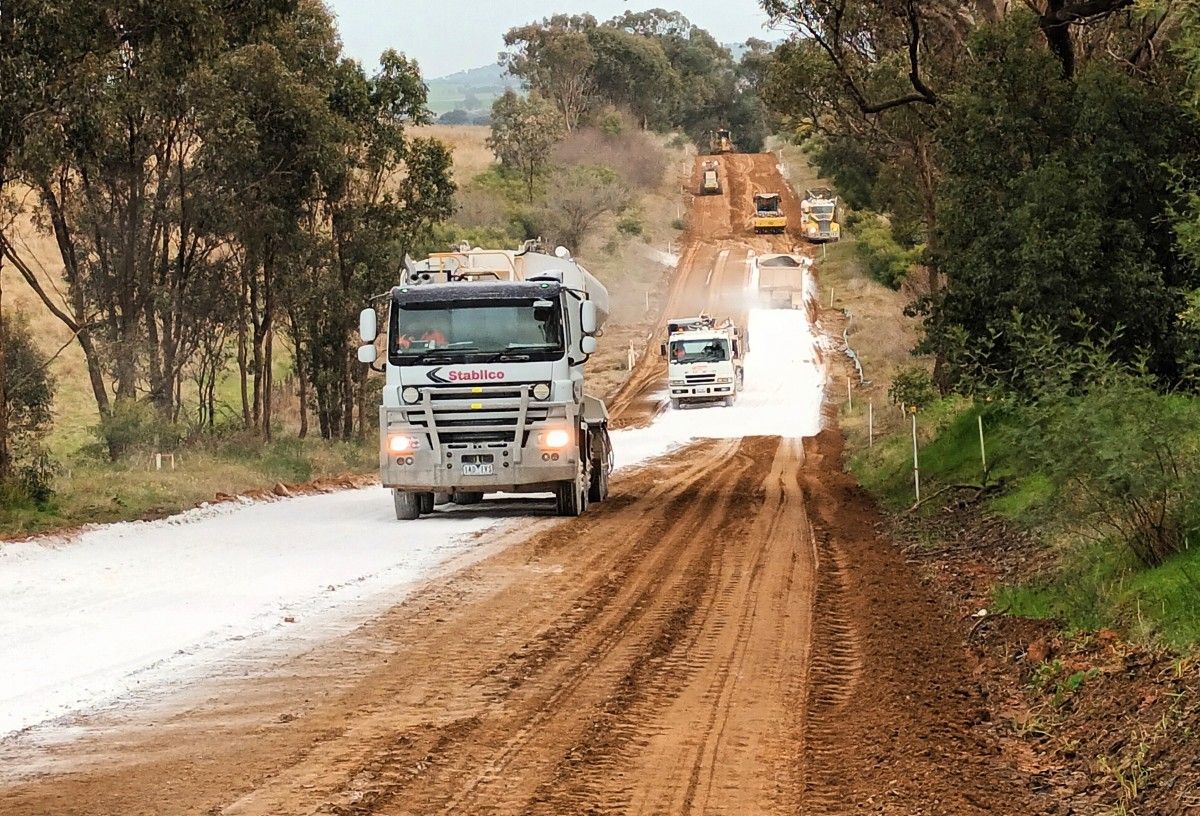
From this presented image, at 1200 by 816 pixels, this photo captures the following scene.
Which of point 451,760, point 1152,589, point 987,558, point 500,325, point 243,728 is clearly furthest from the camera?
point 500,325

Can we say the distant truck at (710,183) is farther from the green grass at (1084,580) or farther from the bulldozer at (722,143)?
the green grass at (1084,580)

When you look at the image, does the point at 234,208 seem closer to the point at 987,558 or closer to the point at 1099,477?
the point at 987,558

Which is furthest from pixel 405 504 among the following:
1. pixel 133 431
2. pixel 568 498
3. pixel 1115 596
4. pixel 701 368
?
pixel 701 368

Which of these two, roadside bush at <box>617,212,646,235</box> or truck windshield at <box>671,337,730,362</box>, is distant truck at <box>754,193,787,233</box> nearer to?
roadside bush at <box>617,212,646,235</box>

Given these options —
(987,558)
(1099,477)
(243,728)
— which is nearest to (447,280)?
(987,558)

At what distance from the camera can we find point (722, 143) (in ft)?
403

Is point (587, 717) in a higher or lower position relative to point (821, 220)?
lower

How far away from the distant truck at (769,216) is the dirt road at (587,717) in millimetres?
72893

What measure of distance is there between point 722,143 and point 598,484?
103m

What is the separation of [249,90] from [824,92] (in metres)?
13.7

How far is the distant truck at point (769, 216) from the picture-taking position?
86125 millimetres

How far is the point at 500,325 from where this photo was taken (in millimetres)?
19609

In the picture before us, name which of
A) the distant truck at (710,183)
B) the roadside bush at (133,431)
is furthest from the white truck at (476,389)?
the distant truck at (710,183)

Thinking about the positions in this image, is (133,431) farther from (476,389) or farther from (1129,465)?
(1129,465)
